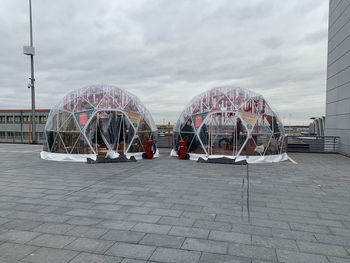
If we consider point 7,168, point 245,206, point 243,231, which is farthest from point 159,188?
point 7,168

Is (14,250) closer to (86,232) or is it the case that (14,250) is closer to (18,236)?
(18,236)

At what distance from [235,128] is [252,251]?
28.2 ft

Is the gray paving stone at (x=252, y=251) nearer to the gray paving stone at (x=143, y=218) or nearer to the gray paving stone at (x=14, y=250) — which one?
the gray paving stone at (x=143, y=218)

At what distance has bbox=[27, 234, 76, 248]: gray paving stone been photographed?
3.52 meters

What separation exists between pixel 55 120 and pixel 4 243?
9.89 meters

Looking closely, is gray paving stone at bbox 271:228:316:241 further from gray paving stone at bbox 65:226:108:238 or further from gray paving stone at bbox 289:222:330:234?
gray paving stone at bbox 65:226:108:238

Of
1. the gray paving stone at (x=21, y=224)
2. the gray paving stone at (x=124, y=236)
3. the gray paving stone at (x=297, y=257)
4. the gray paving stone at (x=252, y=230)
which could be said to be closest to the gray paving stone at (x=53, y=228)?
the gray paving stone at (x=21, y=224)

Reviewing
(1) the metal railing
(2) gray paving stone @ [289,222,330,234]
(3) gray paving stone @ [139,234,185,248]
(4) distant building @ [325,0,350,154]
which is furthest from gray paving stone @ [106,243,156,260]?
(4) distant building @ [325,0,350,154]

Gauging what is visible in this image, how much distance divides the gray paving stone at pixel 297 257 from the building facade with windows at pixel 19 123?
2626 centimetres

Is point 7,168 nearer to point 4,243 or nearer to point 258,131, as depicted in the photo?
point 4,243

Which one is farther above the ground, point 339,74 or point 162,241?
point 339,74

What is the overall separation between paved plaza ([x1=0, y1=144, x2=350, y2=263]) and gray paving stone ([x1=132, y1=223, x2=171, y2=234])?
16 mm

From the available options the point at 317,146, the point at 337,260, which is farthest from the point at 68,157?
the point at 317,146

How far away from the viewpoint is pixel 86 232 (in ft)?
12.9
